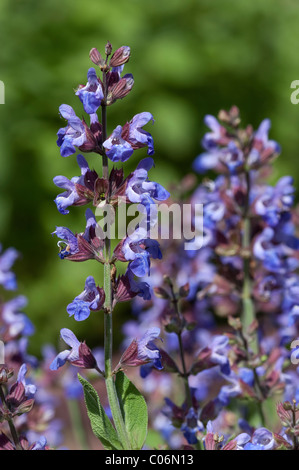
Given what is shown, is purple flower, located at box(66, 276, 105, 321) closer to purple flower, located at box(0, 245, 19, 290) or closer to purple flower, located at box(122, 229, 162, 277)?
purple flower, located at box(122, 229, 162, 277)

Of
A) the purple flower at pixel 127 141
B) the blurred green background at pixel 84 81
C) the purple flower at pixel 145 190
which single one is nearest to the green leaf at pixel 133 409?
the purple flower at pixel 145 190

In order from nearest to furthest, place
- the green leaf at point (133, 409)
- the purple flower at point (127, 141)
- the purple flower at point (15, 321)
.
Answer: the purple flower at point (127, 141)
the green leaf at point (133, 409)
the purple flower at point (15, 321)

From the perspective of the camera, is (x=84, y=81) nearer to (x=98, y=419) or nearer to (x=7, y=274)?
(x=7, y=274)

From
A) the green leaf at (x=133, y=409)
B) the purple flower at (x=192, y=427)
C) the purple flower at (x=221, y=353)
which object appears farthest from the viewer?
the purple flower at (x=221, y=353)

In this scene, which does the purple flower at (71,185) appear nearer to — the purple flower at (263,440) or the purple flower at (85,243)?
the purple flower at (85,243)
